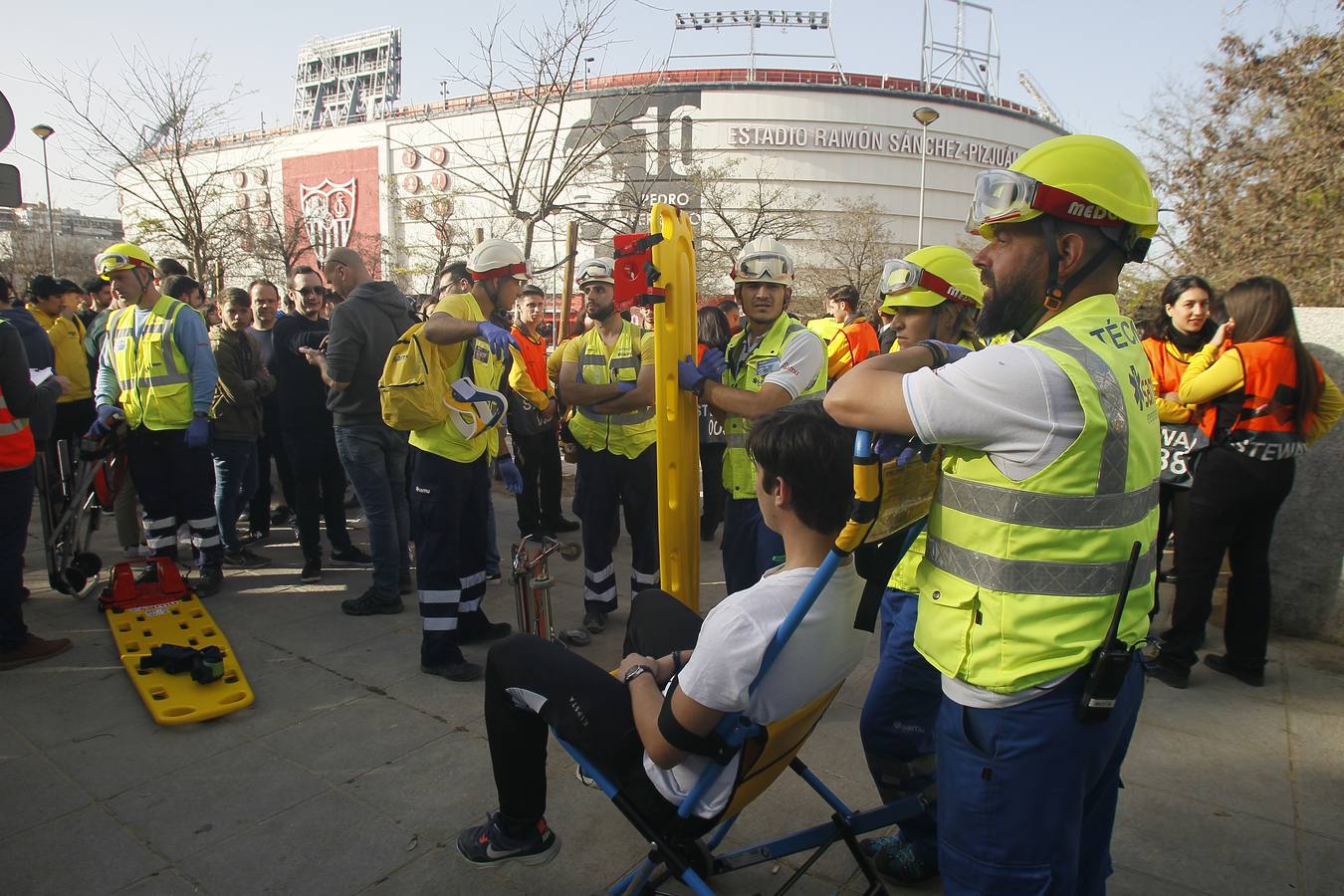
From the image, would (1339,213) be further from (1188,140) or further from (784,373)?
(784,373)

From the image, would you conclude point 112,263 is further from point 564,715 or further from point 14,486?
point 564,715

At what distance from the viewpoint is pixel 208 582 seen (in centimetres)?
534

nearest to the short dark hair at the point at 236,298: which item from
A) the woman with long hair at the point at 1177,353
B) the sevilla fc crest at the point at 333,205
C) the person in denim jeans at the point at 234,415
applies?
the person in denim jeans at the point at 234,415

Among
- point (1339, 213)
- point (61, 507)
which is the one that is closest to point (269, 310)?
point (61, 507)

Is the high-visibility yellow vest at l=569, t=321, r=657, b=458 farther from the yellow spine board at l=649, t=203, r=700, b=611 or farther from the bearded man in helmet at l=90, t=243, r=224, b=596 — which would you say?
the bearded man in helmet at l=90, t=243, r=224, b=596

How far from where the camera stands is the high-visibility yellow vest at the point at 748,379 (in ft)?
12.2

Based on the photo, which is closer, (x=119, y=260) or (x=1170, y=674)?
(x=1170, y=674)

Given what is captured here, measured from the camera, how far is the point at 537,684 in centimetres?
219

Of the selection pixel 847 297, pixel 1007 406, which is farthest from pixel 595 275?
pixel 1007 406

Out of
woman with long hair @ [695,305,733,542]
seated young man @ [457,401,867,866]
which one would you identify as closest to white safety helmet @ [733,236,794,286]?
seated young man @ [457,401,867,866]

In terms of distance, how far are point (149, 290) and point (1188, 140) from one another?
40.2 ft

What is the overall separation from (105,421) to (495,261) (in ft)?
9.78

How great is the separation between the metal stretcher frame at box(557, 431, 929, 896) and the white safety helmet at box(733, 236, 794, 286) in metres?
2.16

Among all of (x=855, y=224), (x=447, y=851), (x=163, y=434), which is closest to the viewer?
(x=447, y=851)
